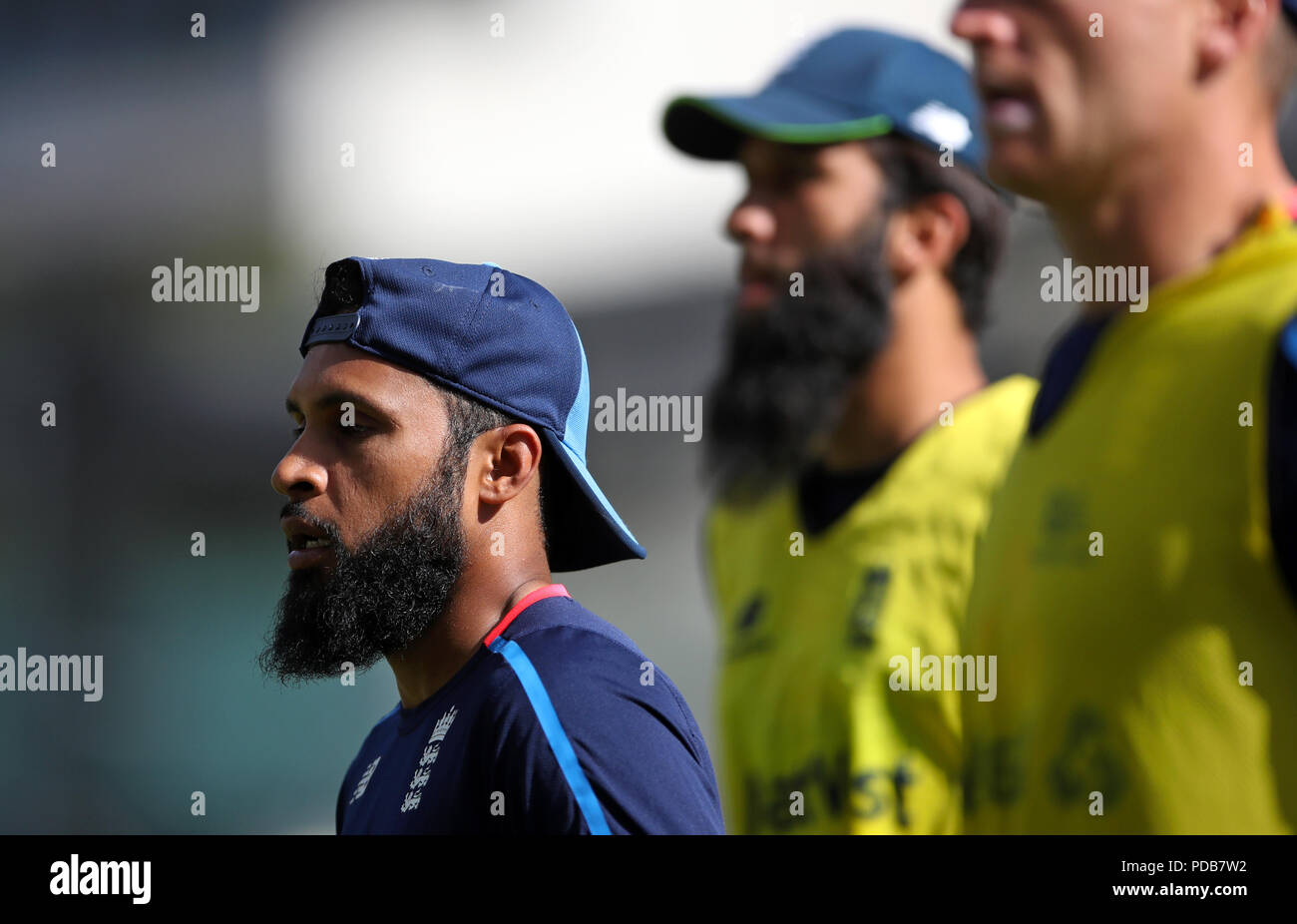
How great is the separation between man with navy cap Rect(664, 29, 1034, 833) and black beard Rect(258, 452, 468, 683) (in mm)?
659

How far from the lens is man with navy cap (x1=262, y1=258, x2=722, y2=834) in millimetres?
1715

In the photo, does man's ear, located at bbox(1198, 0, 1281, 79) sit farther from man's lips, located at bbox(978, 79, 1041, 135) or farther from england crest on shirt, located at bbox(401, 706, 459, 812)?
england crest on shirt, located at bbox(401, 706, 459, 812)

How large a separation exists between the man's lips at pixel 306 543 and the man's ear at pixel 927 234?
3.44 ft

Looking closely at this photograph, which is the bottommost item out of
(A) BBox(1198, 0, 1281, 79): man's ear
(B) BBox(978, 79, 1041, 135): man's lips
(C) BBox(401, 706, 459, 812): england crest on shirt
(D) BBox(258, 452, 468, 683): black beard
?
(C) BBox(401, 706, 459, 812): england crest on shirt

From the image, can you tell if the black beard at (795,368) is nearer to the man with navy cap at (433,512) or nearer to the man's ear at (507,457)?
the man with navy cap at (433,512)

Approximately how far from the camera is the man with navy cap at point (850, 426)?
2.10m

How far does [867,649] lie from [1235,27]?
987 millimetres

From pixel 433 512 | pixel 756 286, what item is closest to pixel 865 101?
pixel 756 286

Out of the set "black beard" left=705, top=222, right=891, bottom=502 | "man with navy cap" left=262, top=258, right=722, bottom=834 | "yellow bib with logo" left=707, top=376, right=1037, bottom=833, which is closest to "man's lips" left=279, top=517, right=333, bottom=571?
"man with navy cap" left=262, top=258, right=722, bottom=834

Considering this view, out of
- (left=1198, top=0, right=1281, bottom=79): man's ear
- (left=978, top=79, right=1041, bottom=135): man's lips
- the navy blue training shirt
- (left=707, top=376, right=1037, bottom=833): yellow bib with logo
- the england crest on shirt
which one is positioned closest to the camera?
the navy blue training shirt

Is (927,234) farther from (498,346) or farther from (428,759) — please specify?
(428,759)

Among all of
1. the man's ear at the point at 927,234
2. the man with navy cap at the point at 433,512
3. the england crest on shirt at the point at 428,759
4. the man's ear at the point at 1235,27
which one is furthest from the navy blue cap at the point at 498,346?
the man's ear at the point at 1235,27

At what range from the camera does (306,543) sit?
1879 millimetres
